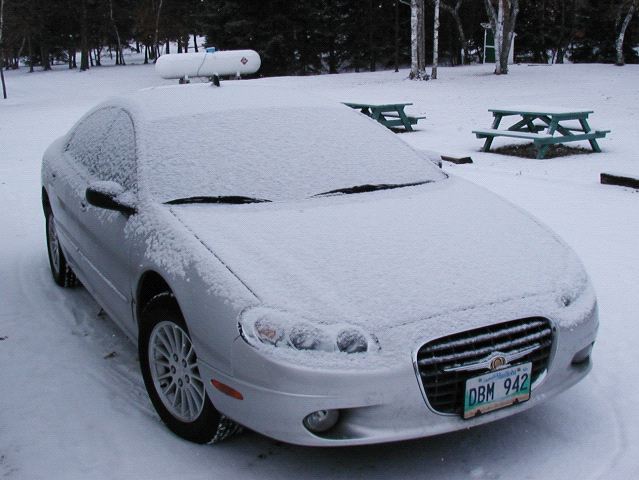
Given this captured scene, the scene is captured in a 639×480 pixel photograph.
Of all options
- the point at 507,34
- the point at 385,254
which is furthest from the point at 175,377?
the point at 507,34

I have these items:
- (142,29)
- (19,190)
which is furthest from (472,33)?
(19,190)

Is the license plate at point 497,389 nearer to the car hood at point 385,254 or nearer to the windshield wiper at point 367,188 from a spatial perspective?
the car hood at point 385,254

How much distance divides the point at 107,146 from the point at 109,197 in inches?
30.9

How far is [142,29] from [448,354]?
5157 centimetres

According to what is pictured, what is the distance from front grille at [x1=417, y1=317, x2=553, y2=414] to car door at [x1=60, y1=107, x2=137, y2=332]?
5.30 ft

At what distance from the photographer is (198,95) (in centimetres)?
446

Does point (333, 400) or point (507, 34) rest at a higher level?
point (507, 34)

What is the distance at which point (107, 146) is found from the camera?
431cm

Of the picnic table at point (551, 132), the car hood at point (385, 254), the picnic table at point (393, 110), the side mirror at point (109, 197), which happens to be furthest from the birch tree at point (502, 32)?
the side mirror at point (109, 197)

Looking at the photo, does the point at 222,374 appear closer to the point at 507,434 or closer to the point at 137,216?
the point at 137,216

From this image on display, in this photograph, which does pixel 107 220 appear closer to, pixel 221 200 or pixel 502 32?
pixel 221 200

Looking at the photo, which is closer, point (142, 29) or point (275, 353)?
point (275, 353)

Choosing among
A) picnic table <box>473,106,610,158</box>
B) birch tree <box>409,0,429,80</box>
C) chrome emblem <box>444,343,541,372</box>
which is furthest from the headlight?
birch tree <box>409,0,429,80</box>

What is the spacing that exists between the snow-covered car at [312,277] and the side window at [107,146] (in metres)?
0.02
